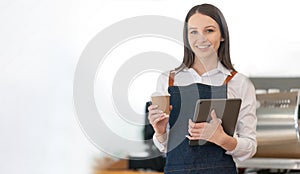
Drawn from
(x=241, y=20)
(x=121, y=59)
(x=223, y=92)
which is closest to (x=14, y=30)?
(x=121, y=59)

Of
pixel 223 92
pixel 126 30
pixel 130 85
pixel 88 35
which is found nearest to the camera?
pixel 223 92

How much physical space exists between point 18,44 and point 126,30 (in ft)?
1.96

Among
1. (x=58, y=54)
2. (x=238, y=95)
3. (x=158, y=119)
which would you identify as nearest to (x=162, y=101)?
(x=158, y=119)

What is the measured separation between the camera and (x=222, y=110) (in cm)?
94

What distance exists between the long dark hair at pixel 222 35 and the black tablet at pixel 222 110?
88 millimetres

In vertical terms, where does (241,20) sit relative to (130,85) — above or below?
above

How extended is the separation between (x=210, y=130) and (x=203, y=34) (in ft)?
0.58

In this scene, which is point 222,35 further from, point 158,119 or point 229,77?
point 158,119

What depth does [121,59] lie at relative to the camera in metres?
1.40

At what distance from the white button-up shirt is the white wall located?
575 millimetres

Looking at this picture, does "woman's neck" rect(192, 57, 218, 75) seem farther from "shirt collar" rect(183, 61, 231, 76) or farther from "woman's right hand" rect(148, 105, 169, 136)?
"woman's right hand" rect(148, 105, 169, 136)

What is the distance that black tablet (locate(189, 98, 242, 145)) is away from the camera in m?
0.93

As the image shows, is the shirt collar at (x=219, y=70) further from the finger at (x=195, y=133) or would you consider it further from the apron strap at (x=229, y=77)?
the finger at (x=195, y=133)

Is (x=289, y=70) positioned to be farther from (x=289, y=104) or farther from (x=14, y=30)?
(x=14, y=30)
